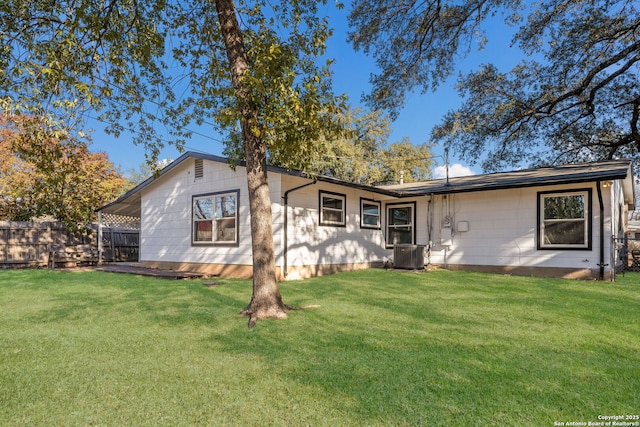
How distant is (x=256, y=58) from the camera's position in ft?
13.6

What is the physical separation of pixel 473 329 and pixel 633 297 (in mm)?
4147

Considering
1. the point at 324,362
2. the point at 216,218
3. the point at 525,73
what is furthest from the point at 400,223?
the point at 324,362

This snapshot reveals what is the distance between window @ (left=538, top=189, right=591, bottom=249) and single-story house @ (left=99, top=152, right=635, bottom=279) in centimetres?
2

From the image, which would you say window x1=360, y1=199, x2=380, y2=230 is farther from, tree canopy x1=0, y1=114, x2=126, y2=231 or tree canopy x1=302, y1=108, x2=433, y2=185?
tree canopy x1=302, y1=108, x2=433, y2=185

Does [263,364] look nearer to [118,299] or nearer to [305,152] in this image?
[305,152]

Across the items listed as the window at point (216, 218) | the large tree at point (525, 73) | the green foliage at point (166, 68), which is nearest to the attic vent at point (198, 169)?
the window at point (216, 218)

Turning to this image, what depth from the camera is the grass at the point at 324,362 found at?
2.20 m

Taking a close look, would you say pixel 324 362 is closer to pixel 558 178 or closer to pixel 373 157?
pixel 558 178

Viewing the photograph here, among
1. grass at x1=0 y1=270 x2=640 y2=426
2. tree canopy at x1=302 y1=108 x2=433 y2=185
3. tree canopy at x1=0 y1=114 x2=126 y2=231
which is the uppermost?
tree canopy at x1=302 y1=108 x2=433 y2=185

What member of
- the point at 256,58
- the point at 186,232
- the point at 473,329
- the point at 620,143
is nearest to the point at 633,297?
the point at 473,329

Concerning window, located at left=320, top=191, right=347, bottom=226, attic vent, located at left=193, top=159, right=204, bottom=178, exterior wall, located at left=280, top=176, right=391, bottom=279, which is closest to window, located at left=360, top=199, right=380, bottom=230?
exterior wall, located at left=280, top=176, right=391, bottom=279

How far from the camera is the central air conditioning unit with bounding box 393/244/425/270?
1052 cm

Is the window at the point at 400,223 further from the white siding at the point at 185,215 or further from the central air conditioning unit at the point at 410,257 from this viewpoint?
the white siding at the point at 185,215

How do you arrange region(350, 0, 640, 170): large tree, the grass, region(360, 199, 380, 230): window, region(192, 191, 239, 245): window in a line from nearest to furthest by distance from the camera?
the grass < region(192, 191, 239, 245): window < region(350, 0, 640, 170): large tree < region(360, 199, 380, 230): window
